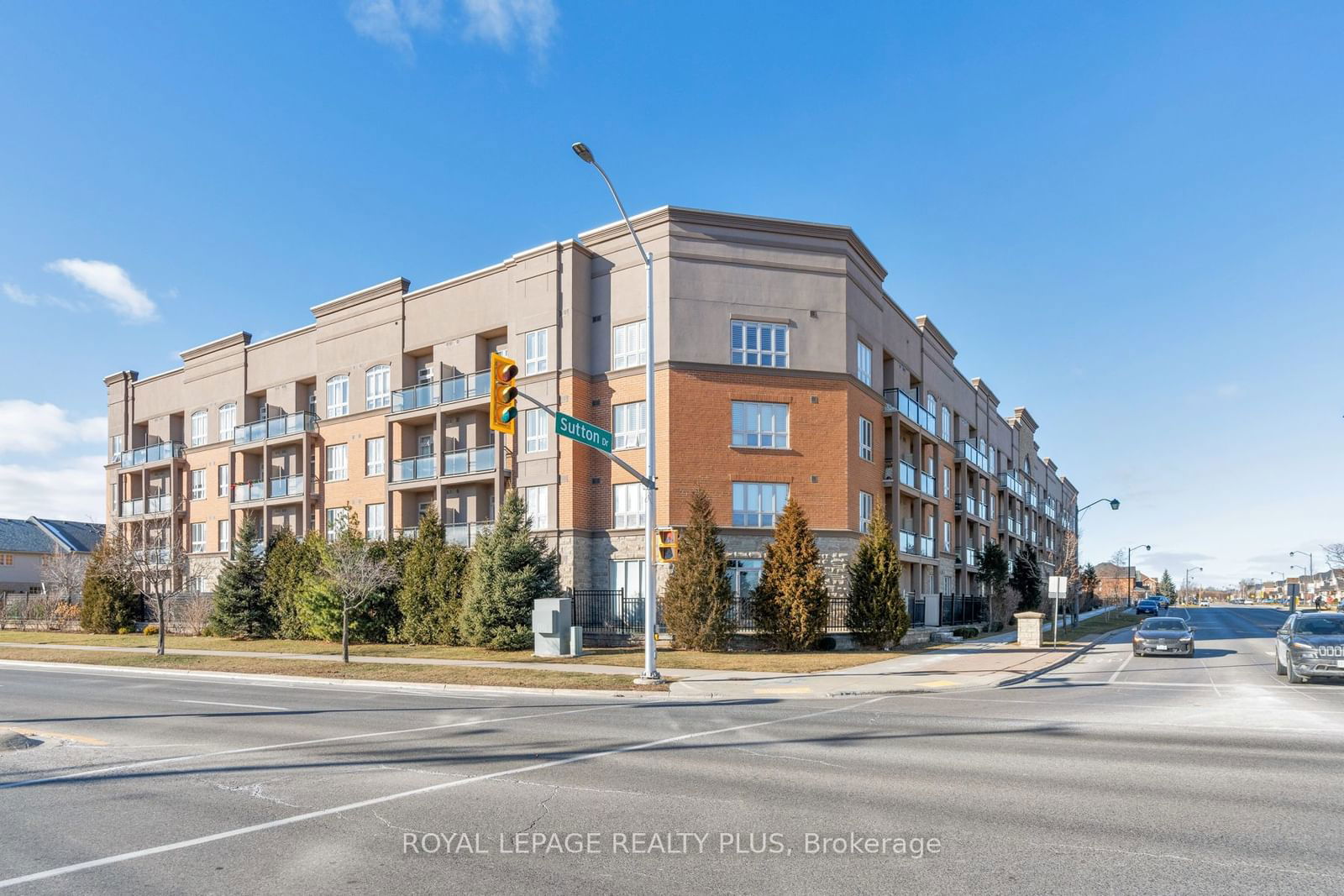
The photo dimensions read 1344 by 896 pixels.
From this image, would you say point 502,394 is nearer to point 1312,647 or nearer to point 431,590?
point 1312,647

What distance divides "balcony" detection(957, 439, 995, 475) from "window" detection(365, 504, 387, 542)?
31365 mm

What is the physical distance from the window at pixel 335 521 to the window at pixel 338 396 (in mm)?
4632

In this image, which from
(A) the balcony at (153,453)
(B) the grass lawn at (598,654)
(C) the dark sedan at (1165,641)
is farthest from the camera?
(A) the balcony at (153,453)

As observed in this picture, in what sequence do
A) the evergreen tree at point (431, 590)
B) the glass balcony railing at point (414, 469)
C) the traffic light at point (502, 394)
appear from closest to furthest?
the traffic light at point (502, 394)
the evergreen tree at point (431, 590)
the glass balcony railing at point (414, 469)

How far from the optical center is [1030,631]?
31719 mm

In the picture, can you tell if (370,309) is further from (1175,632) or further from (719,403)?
(1175,632)

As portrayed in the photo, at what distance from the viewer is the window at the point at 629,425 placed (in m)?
33.4

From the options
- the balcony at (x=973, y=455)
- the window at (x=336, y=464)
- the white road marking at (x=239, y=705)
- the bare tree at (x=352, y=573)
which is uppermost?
the balcony at (x=973, y=455)

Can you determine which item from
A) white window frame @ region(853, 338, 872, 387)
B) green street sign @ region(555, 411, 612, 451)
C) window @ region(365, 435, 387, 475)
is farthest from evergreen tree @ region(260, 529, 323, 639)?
white window frame @ region(853, 338, 872, 387)

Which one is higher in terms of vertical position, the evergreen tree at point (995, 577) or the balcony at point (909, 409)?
the balcony at point (909, 409)

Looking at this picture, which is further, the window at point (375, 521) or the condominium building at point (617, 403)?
the window at point (375, 521)

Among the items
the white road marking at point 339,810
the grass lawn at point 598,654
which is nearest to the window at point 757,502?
the grass lawn at point 598,654

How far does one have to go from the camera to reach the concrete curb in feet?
63.8

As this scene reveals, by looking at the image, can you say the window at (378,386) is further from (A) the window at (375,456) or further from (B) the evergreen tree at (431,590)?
(B) the evergreen tree at (431,590)
